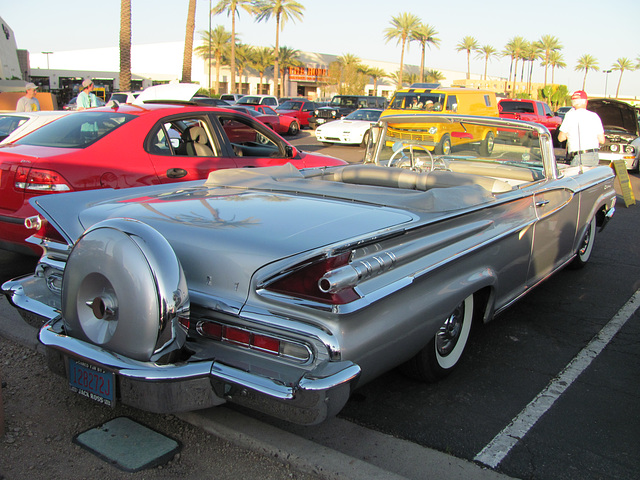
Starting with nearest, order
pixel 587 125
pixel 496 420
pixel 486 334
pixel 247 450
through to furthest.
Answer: pixel 247 450 < pixel 496 420 < pixel 486 334 < pixel 587 125

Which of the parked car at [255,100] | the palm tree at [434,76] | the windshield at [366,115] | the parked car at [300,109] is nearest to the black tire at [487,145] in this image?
the windshield at [366,115]

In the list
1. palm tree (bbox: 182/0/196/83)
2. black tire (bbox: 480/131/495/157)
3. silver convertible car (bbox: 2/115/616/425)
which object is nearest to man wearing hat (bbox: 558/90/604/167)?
black tire (bbox: 480/131/495/157)

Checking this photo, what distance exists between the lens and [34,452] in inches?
102

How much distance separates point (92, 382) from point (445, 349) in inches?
74.6

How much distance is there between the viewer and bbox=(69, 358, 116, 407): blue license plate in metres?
2.41

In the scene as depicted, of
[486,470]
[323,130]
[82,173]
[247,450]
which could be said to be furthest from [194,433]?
[323,130]

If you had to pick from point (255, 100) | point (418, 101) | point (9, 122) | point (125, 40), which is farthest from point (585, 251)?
point (255, 100)

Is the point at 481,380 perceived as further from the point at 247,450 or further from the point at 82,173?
the point at 82,173

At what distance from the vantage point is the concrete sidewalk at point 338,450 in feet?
8.02

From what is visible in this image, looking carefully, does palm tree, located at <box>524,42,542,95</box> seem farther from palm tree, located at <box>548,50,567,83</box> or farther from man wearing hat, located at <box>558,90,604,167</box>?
man wearing hat, located at <box>558,90,604,167</box>

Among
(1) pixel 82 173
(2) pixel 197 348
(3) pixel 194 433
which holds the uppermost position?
(1) pixel 82 173

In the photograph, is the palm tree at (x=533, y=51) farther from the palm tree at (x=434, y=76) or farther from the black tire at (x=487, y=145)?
the black tire at (x=487, y=145)

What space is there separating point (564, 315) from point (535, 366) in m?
1.10

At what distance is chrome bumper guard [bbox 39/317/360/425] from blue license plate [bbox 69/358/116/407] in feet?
0.18
